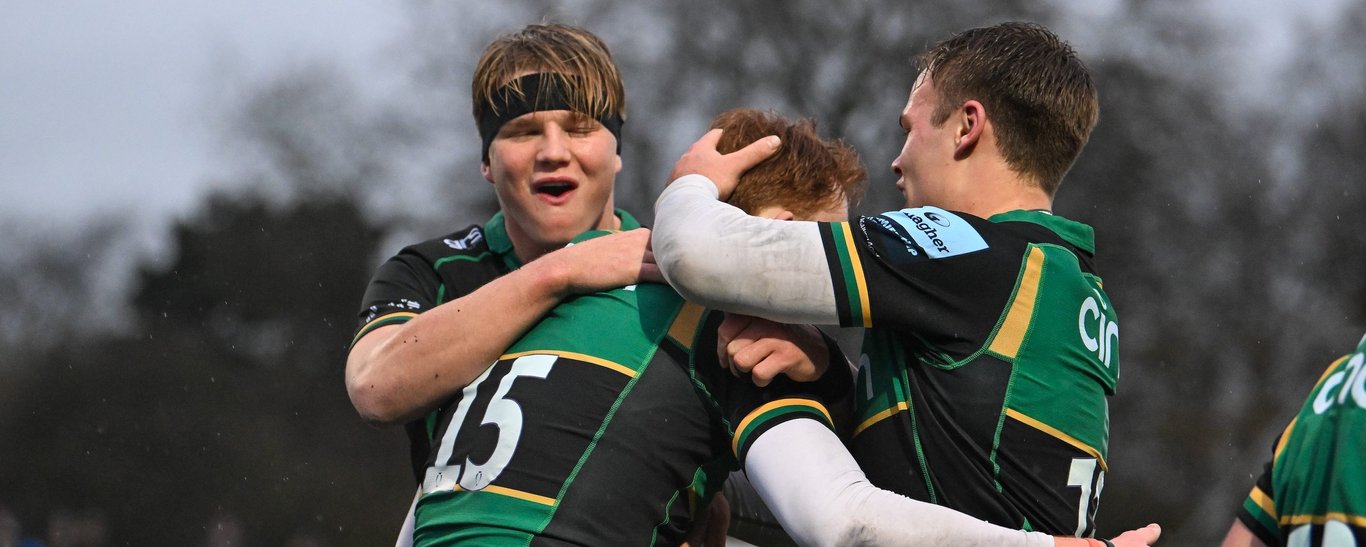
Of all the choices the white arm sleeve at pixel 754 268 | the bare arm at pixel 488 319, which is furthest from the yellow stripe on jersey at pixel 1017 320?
the bare arm at pixel 488 319

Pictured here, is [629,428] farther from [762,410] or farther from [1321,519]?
[1321,519]

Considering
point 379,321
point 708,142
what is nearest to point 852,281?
point 708,142

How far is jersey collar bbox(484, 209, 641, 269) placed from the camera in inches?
191

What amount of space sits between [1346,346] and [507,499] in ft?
63.6

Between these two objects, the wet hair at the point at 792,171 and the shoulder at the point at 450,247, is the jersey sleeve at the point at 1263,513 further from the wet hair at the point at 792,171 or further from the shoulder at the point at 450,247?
the shoulder at the point at 450,247

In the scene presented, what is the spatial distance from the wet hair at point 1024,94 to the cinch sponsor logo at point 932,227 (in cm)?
42

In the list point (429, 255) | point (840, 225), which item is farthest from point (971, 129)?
point (429, 255)

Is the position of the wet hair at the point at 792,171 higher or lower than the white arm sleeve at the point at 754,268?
higher

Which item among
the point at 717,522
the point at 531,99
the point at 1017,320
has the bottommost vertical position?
the point at 717,522

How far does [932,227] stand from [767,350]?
449 millimetres

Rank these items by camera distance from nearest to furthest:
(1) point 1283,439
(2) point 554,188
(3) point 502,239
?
(1) point 1283,439
(2) point 554,188
(3) point 502,239

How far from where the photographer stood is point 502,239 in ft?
16.0

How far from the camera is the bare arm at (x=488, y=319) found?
3350 mm

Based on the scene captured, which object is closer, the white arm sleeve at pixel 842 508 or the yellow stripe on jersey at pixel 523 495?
the white arm sleeve at pixel 842 508
